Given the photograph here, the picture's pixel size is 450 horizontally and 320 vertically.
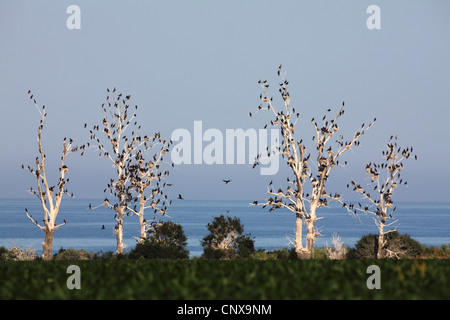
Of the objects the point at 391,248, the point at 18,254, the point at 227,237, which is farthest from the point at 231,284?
the point at 18,254

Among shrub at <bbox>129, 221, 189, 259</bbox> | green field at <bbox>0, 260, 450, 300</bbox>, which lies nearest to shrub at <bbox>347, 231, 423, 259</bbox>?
shrub at <bbox>129, 221, 189, 259</bbox>

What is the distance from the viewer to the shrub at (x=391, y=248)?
33.3 metres

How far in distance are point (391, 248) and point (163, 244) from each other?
38.6 feet

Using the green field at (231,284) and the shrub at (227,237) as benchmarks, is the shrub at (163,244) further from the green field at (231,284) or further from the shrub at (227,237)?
the green field at (231,284)

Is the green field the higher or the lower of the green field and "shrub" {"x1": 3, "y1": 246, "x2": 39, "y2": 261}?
the higher

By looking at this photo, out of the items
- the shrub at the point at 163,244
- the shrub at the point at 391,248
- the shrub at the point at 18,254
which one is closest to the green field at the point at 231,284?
the shrub at the point at 163,244

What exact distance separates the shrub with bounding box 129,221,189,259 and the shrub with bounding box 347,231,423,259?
337 inches

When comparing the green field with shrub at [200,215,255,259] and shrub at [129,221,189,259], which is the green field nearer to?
shrub at [129,221,189,259]

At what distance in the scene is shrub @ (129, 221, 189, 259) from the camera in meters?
29.2

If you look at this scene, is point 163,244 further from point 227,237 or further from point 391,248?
point 391,248

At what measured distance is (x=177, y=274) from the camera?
40.4ft

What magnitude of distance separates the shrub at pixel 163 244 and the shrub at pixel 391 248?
337 inches
